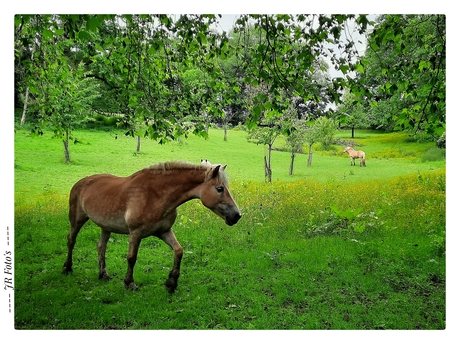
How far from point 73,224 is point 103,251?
0.47 m

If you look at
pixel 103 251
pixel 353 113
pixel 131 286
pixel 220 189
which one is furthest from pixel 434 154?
pixel 103 251

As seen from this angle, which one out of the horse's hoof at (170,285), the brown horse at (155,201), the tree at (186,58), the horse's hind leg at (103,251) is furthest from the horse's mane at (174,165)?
the horse's hoof at (170,285)

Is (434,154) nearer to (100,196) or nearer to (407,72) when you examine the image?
(407,72)

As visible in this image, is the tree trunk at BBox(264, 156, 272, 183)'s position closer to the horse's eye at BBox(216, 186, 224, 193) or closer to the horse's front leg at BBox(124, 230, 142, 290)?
the horse's eye at BBox(216, 186, 224, 193)

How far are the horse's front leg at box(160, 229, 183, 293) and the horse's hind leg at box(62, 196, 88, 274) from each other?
3.29 ft

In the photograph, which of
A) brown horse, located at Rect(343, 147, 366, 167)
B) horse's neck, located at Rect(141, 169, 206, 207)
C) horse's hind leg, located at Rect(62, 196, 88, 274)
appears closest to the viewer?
horse's neck, located at Rect(141, 169, 206, 207)

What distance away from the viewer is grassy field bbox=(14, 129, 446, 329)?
325cm

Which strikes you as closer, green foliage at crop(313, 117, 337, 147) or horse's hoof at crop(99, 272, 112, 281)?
horse's hoof at crop(99, 272, 112, 281)

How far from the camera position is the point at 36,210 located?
362 centimetres

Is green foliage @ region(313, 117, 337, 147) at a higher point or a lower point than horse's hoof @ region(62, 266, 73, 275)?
higher

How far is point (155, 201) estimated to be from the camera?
3.28 metres

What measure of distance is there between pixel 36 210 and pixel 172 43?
246 centimetres

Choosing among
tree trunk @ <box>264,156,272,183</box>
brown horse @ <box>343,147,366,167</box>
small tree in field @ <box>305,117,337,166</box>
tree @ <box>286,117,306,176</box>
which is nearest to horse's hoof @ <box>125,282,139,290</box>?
tree trunk @ <box>264,156,272,183</box>

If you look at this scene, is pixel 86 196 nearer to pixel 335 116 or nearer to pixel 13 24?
pixel 13 24
